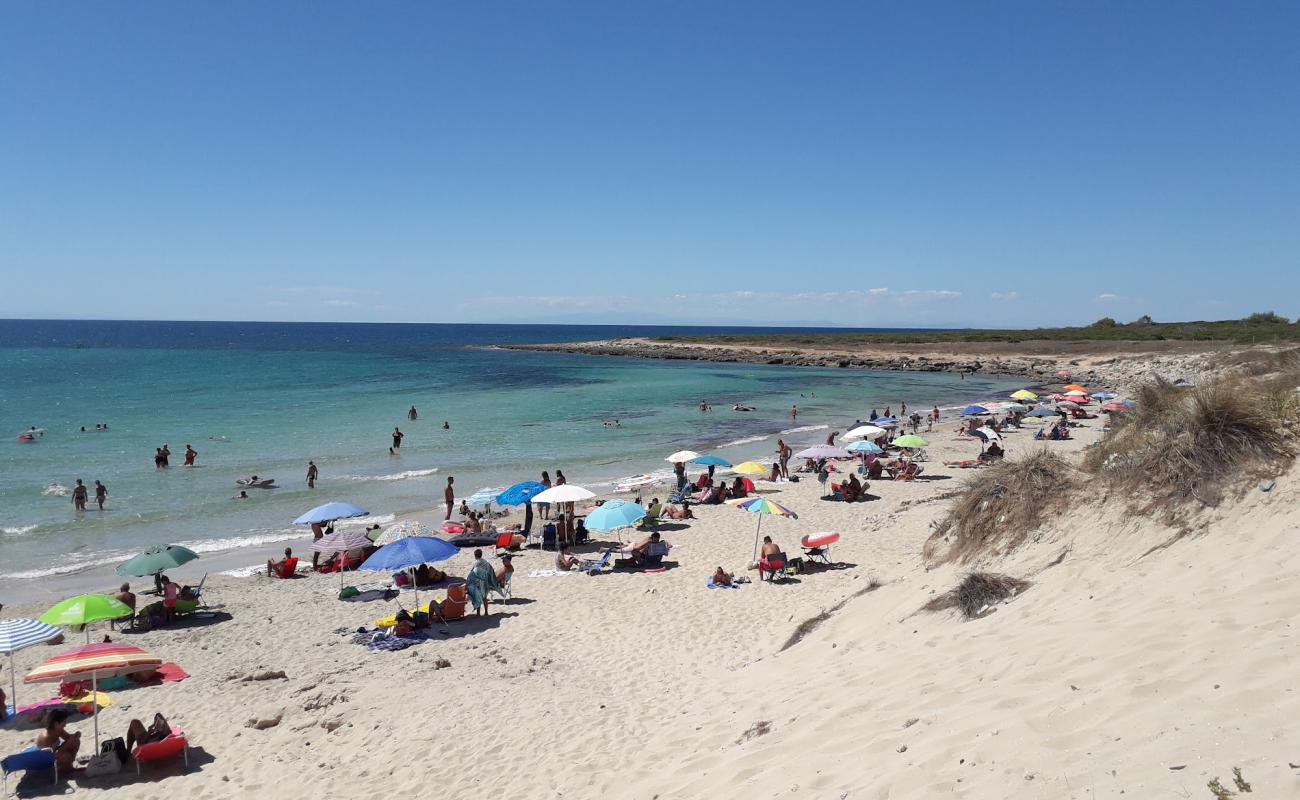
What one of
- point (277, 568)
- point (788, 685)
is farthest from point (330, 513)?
point (788, 685)

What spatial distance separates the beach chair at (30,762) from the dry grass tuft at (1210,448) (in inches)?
477

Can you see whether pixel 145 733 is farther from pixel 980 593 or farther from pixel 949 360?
pixel 949 360

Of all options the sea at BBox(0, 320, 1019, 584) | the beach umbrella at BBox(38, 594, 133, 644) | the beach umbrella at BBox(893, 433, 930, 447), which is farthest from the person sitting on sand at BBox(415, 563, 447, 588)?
the beach umbrella at BBox(893, 433, 930, 447)

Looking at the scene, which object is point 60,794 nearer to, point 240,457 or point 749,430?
point 240,457

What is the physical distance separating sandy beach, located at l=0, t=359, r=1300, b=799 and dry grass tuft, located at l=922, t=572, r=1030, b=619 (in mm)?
178

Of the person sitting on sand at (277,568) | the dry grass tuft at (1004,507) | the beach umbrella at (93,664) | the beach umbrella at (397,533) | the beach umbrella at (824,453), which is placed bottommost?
the person sitting on sand at (277,568)

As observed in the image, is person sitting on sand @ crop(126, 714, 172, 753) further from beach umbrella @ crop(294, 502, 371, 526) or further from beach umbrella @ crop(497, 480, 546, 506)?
beach umbrella @ crop(497, 480, 546, 506)

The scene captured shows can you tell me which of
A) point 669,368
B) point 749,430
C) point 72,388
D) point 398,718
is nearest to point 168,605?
point 398,718

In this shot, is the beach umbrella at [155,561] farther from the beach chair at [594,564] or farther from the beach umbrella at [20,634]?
the beach chair at [594,564]

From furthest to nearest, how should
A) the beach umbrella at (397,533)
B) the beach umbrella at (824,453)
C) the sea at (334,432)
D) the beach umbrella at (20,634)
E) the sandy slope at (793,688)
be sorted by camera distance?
the beach umbrella at (824,453) < the sea at (334,432) < the beach umbrella at (397,533) < the beach umbrella at (20,634) < the sandy slope at (793,688)

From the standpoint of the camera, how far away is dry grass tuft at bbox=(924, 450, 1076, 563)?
9148mm

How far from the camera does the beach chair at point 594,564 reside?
50.2 ft

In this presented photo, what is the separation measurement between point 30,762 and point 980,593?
10.2 meters

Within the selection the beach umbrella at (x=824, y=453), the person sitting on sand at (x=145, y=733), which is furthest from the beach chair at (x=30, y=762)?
the beach umbrella at (x=824, y=453)
